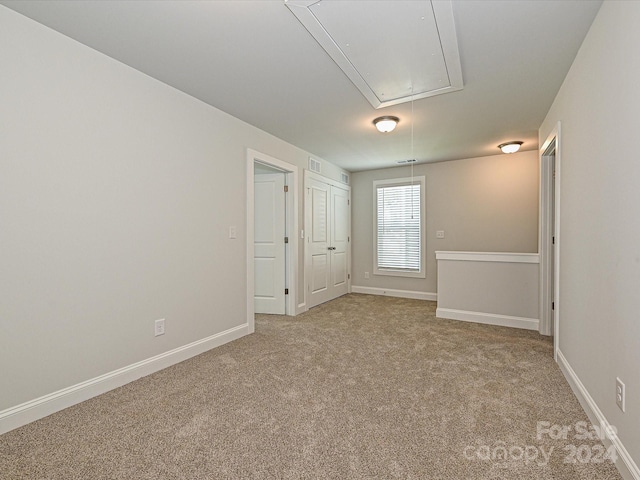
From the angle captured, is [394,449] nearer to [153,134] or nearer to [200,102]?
[153,134]

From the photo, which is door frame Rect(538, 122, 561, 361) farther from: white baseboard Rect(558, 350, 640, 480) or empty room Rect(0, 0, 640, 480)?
white baseboard Rect(558, 350, 640, 480)

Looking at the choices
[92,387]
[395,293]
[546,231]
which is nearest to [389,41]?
[546,231]

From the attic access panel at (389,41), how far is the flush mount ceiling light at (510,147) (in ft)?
7.37

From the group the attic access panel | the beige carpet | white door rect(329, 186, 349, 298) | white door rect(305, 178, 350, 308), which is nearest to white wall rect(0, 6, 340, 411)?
the beige carpet

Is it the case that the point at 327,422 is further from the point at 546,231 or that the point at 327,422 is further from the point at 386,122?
the point at 546,231

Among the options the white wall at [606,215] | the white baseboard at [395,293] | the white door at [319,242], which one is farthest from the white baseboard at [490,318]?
the white door at [319,242]

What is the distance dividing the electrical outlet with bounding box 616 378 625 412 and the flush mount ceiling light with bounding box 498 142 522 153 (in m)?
3.77

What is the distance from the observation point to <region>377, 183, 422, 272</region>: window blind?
5871 millimetres

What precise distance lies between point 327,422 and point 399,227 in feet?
14.9

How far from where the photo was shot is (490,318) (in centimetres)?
411

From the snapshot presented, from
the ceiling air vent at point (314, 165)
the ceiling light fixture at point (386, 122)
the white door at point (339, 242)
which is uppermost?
the ceiling light fixture at point (386, 122)

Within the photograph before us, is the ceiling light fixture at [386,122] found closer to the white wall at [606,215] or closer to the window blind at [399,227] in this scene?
the white wall at [606,215]

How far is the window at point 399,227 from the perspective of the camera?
5.83 m

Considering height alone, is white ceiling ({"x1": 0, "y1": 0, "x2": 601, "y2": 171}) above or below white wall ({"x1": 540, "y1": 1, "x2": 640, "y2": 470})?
above
